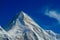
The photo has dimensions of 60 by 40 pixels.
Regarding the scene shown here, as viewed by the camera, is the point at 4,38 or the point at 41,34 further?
the point at 41,34

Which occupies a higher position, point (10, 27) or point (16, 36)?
point (10, 27)

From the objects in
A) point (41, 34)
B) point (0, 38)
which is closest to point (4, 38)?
point (0, 38)

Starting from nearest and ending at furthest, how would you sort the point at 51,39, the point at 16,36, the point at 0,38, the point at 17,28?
the point at 0,38
the point at 16,36
the point at 17,28
the point at 51,39

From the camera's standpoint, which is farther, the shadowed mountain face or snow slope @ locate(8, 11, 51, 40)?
snow slope @ locate(8, 11, 51, 40)

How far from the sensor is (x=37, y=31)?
16812cm

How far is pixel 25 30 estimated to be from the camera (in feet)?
521

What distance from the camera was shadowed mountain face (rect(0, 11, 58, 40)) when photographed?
497 feet

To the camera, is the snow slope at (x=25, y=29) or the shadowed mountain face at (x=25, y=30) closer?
the shadowed mountain face at (x=25, y=30)

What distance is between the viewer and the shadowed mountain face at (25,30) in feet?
497

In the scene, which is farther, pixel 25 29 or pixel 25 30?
pixel 25 30

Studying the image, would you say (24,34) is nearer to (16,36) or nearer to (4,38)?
(16,36)

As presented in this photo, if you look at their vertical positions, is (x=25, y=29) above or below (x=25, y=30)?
above

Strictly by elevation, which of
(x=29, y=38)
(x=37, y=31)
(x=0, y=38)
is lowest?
(x=0, y=38)

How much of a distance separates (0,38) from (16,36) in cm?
1318
